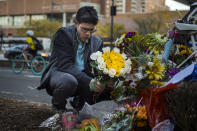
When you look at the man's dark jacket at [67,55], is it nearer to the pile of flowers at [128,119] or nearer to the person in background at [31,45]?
the pile of flowers at [128,119]

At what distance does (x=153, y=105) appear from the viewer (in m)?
2.00

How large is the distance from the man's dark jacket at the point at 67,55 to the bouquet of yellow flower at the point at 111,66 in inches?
20.3

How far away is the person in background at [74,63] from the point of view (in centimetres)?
275

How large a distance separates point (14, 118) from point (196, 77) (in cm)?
206

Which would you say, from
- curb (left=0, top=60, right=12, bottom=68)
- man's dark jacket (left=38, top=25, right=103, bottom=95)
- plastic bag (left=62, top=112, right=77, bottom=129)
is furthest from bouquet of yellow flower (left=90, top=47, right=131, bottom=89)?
curb (left=0, top=60, right=12, bottom=68)

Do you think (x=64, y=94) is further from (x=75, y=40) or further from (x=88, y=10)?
(x=88, y=10)

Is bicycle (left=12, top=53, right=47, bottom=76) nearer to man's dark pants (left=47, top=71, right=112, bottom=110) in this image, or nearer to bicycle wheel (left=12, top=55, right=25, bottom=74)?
bicycle wheel (left=12, top=55, right=25, bottom=74)

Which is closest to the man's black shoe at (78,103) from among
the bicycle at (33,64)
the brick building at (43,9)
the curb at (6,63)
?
the bicycle at (33,64)

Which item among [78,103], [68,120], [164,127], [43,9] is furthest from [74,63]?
[43,9]

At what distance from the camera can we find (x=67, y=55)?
2.81 metres

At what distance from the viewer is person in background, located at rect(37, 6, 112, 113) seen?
275 centimetres

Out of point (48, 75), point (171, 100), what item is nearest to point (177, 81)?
point (171, 100)

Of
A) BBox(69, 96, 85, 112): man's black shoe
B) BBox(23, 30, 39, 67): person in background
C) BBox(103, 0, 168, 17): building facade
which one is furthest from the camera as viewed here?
BBox(103, 0, 168, 17): building facade

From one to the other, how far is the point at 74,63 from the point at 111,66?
3.01 ft
